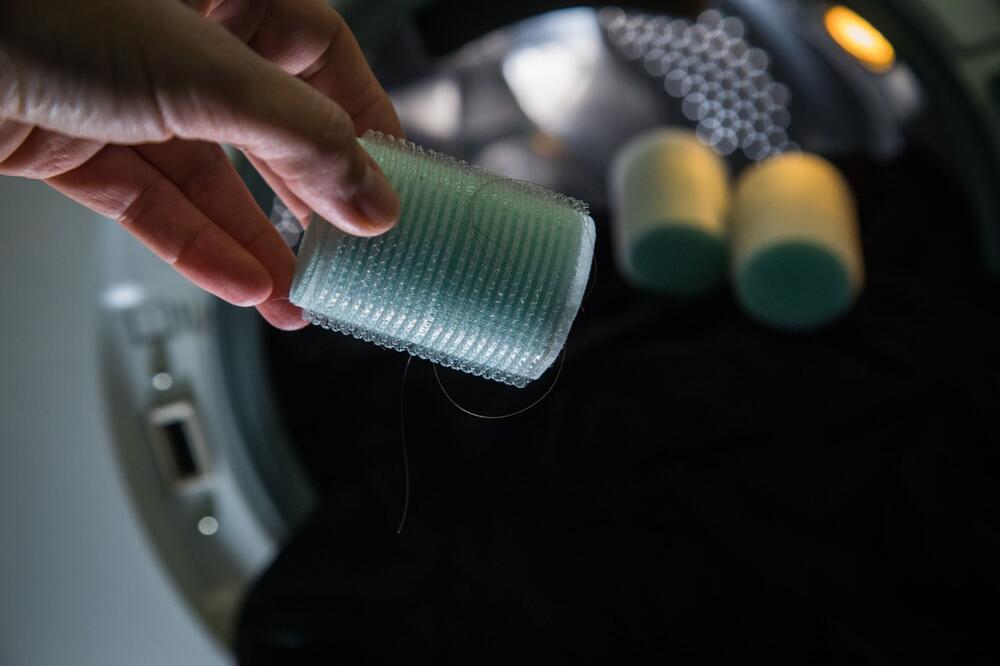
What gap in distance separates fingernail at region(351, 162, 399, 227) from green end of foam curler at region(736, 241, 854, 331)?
0.55 m

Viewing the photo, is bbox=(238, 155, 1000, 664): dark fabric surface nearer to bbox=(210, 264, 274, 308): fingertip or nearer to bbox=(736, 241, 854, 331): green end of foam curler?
bbox=(736, 241, 854, 331): green end of foam curler

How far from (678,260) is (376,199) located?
593mm

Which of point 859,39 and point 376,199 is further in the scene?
point 859,39

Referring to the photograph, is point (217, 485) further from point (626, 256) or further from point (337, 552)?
point (626, 256)

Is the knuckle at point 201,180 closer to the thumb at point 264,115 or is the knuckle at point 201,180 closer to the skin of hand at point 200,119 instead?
the skin of hand at point 200,119

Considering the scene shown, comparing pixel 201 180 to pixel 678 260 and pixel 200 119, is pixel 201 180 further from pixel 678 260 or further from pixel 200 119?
pixel 678 260

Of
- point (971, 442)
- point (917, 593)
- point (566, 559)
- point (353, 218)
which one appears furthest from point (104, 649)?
point (971, 442)

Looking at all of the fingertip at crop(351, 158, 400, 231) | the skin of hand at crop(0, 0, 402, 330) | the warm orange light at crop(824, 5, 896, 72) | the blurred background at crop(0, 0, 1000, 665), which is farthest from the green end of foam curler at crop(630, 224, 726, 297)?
the fingertip at crop(351, 158, 400, 231)

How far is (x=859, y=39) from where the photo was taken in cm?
92

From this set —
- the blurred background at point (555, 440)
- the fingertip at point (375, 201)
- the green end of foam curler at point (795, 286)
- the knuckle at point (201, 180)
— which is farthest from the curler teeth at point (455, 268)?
the green end of foam curler at point (795, 286)

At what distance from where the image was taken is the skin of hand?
14.4 inches

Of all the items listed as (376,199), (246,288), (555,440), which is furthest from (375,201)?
(555,440)

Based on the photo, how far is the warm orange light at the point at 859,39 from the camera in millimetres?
901

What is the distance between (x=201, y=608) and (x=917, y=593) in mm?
613
